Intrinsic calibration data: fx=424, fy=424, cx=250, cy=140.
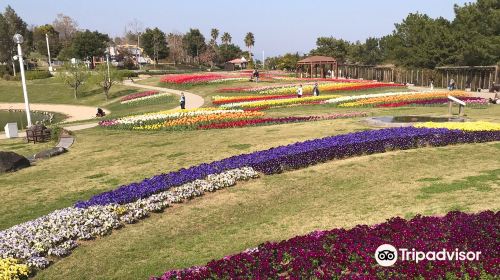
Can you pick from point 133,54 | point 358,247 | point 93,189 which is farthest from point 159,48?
point 358,247

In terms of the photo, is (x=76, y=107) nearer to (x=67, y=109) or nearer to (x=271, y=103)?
(x=67, y=109)

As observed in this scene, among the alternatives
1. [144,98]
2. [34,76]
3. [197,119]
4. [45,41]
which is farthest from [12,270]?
[45,41]

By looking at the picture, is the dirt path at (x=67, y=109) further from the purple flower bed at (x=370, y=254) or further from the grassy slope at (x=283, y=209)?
the purple flower bed at (x=370, y=254)

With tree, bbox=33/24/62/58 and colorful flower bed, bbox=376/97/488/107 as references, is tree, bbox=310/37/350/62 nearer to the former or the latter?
colorful flower bed, bbox=376/97/488/107

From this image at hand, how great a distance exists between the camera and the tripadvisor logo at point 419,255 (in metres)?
6.68

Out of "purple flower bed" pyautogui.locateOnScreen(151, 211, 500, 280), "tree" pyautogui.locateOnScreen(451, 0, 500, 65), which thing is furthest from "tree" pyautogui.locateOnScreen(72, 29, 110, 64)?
"purple flower bed" pyautogui.locateOnScreen(151, 211, 500, 280)

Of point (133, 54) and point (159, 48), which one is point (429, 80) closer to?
point (159, 48)

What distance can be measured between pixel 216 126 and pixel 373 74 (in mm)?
47310

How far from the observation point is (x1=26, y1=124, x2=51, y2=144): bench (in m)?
23.4

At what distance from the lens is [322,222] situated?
10.1 meters

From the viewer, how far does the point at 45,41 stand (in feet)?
378

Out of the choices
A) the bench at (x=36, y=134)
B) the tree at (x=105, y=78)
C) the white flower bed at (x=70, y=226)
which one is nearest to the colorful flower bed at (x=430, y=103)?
the white flower bed at (x=70, y=226)

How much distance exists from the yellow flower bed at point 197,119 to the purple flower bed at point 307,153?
1013 centimetres

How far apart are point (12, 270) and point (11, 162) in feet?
32.8
